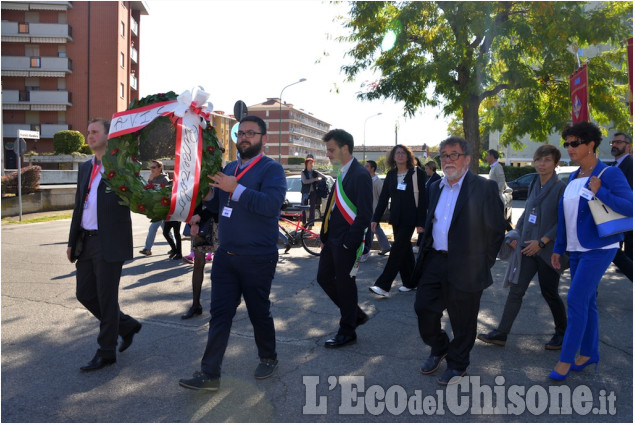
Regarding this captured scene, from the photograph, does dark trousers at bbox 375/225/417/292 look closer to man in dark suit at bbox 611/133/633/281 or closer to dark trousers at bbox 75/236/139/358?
man in dark suit at bbox 611/133/633/281

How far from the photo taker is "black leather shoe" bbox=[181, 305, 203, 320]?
18.8 ft

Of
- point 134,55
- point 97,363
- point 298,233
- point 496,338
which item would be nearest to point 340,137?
point 496,338

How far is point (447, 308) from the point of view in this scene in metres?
4.02

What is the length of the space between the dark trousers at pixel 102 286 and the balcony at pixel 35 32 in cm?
4574

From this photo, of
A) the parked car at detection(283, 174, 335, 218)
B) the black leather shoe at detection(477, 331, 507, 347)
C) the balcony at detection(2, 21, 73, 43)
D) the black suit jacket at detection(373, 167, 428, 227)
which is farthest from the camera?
the balcony at detection(2, 21, 73, 43)

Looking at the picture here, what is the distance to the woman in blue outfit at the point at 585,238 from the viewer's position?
12.7 ft

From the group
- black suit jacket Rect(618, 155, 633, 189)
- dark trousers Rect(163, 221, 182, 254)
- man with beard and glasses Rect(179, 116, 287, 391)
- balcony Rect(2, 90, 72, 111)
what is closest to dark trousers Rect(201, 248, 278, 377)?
man with beard and glasses Rect(179, 116, 287, 391)

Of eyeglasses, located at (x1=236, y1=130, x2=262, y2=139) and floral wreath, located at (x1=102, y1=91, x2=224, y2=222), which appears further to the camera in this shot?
eyeglasses, located at (x1=236, y1=130, x2=262, y2=139)

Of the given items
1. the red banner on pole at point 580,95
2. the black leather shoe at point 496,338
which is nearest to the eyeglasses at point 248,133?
the black leather shoe at point 496,338

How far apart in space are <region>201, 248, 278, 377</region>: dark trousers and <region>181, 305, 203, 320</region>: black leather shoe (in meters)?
1.95

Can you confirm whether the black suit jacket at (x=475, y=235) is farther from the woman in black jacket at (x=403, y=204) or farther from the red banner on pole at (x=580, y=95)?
the red banner on pole at (x=580, y=95)

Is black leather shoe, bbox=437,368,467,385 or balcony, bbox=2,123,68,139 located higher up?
balcony, bbox=2,123,68,139

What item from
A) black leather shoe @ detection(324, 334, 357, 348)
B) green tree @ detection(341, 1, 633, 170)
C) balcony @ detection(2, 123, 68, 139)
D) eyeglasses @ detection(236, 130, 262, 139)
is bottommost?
black leather shoe @ detection(324, 334, 357, 348)

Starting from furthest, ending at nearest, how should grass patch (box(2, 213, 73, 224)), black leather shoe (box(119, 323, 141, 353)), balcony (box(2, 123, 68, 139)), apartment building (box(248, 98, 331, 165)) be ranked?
apartment building (box(248, 98, 331, 165)) < balcony (box(2, 123, 68, 139)) < grass patch (box(2, 213, 73, 224)) < black leather shoe (box(119, 323, 141, 353))
